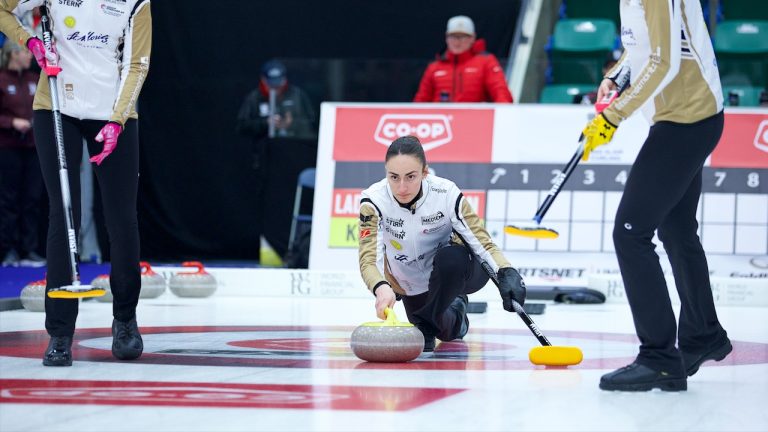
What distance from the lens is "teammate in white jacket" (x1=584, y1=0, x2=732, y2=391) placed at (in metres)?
3.37

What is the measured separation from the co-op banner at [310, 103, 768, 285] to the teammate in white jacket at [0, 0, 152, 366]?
4262mm

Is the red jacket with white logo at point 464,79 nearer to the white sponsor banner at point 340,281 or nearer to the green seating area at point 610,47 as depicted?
the green seating area at point 610,47

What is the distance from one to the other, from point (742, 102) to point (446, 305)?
18.4 ft

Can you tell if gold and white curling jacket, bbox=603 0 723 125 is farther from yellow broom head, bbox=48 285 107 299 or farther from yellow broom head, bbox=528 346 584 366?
yellow broom head, bbox=48 285 107 299

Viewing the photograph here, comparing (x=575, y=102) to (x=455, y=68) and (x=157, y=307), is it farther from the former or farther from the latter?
(x=157, y=307)

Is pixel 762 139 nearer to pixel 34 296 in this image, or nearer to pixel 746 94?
pixel 746 94

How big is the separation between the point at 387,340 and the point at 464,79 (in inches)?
210

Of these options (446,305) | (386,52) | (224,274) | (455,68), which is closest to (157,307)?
(224,274)

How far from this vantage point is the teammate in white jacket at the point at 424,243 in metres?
4.12

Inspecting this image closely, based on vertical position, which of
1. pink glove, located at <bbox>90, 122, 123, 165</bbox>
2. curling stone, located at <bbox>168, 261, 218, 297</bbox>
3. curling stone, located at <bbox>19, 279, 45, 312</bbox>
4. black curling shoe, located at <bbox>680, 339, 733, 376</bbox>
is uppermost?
pink glove, located at <bbox>90, 122, 123, 165</bbox>

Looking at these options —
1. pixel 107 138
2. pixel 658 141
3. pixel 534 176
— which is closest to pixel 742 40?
pixel 534 176

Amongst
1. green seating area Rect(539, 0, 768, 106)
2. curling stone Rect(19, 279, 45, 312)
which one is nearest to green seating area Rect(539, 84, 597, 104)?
green seating area Rect(539, 0, 768, 106)

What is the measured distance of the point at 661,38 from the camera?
11.0ft

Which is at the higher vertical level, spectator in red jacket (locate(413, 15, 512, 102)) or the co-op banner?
spectator in red jacket (locate(413, 15, 512, 102))
